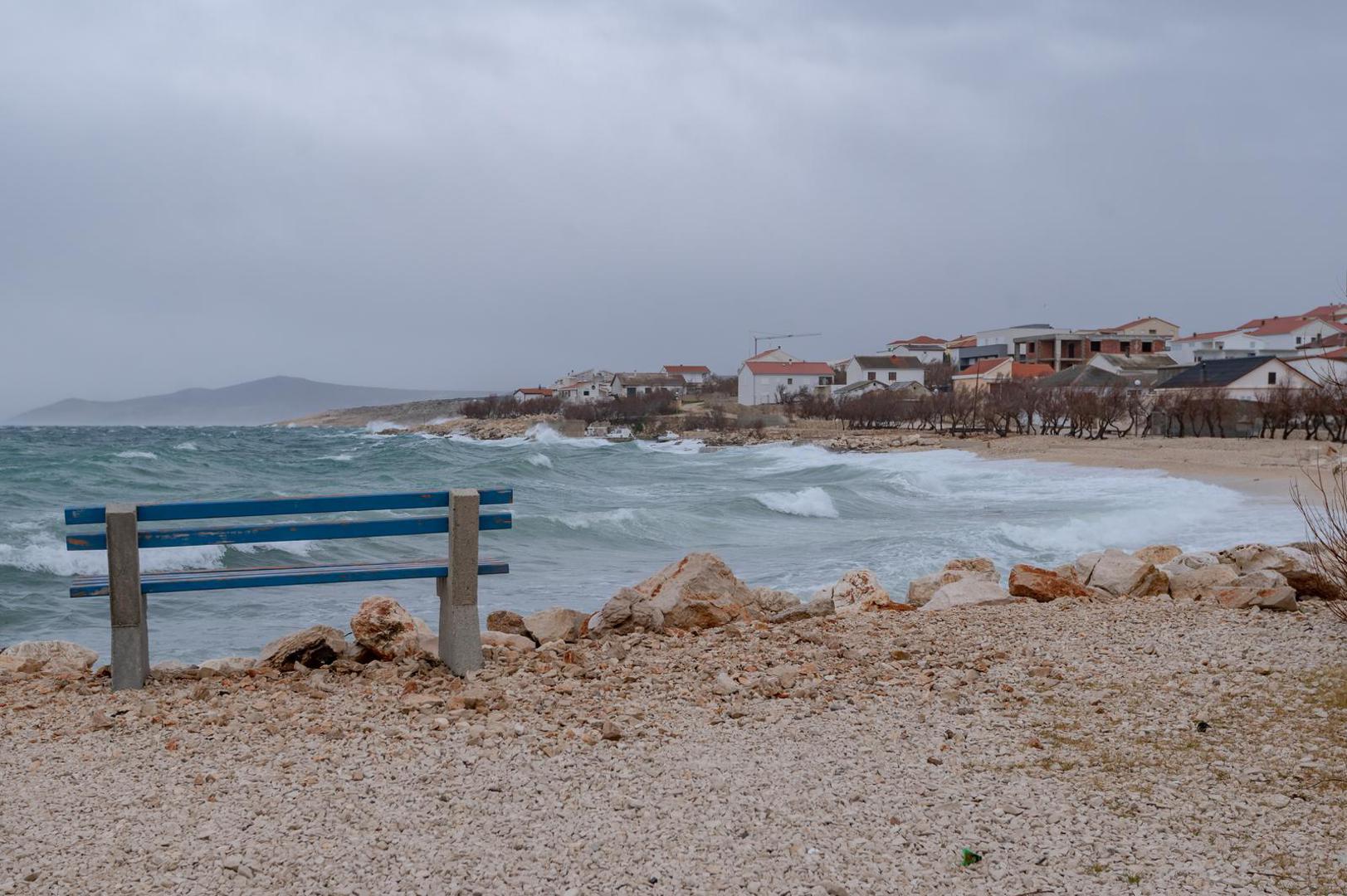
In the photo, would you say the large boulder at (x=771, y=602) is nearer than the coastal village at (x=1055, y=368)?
Yes

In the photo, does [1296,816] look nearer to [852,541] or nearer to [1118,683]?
[1118,683]

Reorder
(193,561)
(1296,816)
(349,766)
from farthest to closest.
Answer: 1. (193,561)
2. (349,766)
3. (1296,816)

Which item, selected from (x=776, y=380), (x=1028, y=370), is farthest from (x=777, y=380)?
(x=1028, y=370)

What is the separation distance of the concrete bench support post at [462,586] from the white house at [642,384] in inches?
4581

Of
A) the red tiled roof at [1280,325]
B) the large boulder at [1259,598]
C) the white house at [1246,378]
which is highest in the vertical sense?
the red tiled roof at [1280,325]

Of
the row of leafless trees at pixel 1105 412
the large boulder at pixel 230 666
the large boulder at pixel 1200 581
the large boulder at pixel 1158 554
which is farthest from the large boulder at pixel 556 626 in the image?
the row of leafless trees at pixel 1105 412

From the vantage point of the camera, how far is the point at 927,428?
74.9 meters

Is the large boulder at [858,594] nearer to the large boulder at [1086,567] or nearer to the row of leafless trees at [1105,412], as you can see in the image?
the large boulder at [1086,567]

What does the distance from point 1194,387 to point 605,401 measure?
65.6 meters

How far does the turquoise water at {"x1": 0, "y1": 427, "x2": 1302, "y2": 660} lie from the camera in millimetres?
13094

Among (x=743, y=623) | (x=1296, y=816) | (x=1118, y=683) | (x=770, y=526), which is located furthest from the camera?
(x=770, y=526)

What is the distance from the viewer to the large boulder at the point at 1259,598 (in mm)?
7660

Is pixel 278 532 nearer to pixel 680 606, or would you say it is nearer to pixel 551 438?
pixel 680 606

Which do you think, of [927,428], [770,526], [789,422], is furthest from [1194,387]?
[770,526]
